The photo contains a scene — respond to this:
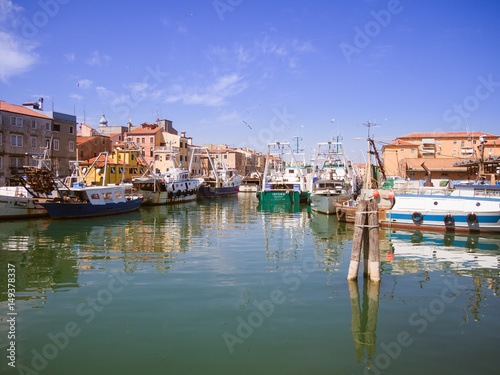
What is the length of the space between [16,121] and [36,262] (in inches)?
1462

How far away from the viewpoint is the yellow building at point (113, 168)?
2086 inches

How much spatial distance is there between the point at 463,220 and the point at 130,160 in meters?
48.5

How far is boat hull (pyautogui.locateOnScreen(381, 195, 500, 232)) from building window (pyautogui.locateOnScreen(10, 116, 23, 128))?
4333 cm

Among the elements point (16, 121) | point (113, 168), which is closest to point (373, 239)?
point (16, 121)

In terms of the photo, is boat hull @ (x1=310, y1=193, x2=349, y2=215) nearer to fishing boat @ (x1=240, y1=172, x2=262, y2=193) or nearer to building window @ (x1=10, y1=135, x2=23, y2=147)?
building window @ (x1=10, y1=135, x2=23, y2=147)

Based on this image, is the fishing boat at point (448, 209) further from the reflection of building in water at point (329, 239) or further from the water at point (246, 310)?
the water at point (246, 310)

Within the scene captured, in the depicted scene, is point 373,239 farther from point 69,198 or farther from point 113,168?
point 113,168

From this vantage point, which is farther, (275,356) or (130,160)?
(130,160)

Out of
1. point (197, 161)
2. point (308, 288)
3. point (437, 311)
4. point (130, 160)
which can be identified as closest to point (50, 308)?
point (308, 288)

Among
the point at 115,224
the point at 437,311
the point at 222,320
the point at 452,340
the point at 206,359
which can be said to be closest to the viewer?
the point at 206,359

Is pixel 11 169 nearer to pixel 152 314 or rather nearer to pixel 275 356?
pixel 152 314

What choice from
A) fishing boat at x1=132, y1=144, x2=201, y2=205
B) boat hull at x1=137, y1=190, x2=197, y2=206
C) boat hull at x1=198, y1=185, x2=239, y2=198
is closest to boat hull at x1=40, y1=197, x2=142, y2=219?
boat hull at x1=137, y1=190, x2=197, y2=206

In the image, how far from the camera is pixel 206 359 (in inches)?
287

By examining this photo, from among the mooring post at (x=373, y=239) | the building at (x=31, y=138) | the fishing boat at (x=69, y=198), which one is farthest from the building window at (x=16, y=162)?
the mooring post at (x=373, y=239)
